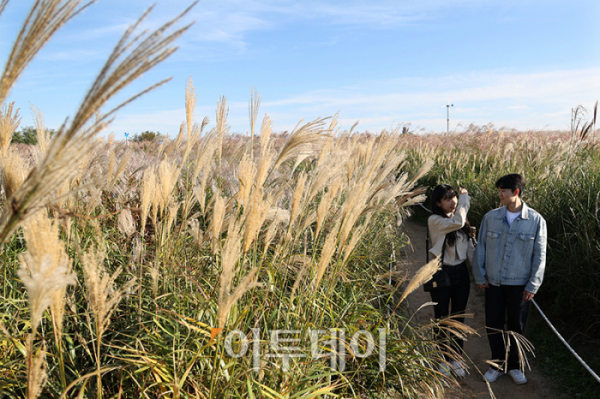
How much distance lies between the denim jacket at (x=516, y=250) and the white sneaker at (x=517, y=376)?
2.55 feet

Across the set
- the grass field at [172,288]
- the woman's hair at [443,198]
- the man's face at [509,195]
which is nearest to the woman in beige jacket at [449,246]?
the woman's hair at [443,198]

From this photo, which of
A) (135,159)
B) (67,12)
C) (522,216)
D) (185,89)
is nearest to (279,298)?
(185,89)

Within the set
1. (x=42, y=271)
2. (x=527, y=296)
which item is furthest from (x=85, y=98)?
(x=527, y=296)

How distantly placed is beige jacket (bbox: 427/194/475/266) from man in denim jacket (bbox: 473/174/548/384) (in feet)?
0.74

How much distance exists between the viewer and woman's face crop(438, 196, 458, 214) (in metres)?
3.83

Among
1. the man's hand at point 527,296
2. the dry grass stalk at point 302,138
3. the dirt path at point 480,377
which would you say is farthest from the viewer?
the man's hand at point 527,296

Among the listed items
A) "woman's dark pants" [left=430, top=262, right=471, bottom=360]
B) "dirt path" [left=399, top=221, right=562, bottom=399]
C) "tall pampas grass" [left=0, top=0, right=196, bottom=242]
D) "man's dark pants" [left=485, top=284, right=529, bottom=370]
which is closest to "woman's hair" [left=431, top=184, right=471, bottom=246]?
"woman's dark pants" [left=430, top=262, right=471, bottom=360]

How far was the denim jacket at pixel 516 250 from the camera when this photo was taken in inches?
139

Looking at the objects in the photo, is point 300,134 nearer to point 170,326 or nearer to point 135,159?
point 170,326

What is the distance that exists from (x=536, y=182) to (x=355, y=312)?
4.31 m

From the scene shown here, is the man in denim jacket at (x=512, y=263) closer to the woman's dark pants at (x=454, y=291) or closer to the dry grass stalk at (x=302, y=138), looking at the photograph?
the woman's dark pants at (x=454, y=291)

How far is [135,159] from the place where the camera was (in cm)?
543

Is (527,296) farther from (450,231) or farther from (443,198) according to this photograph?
(443,198)

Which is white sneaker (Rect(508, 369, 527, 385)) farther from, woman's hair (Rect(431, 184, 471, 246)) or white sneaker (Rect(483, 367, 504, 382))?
woman's hair (Rect(431, 184, 471, 246))
